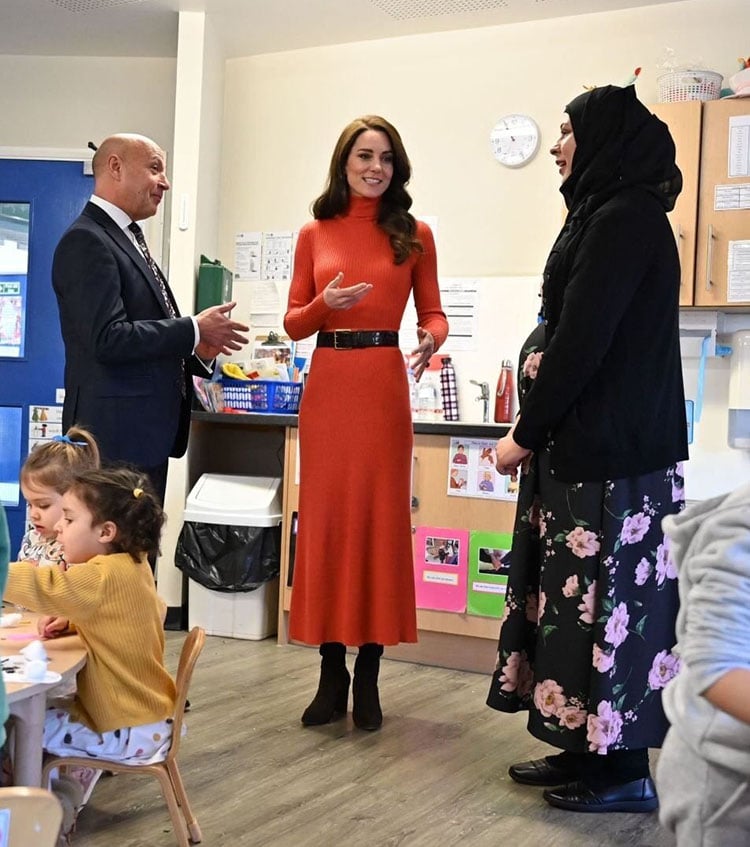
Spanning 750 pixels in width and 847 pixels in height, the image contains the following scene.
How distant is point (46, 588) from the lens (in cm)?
175

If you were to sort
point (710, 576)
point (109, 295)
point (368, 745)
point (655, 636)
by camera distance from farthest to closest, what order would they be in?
point (368, 745) < point (109, 295) < point (655, 636) < point (710, 576)

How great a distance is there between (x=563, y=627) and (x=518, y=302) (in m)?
2.29

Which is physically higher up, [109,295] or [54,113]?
[54,113]

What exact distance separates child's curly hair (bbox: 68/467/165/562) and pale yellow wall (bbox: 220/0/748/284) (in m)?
2.65

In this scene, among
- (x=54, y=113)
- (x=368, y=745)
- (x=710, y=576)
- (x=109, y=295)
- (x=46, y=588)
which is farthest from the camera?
(x=54, y=113)

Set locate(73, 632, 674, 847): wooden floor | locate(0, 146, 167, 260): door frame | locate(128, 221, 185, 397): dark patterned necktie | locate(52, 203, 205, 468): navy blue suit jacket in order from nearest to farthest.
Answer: locate(73, 632, 674, 847): wooden floor < locate(52, 203, 205, 468): navy blue suit jacket < locate(128, 221, 185, 397): dark patterned necktie < locate(0, 146, 167, 260): door frame

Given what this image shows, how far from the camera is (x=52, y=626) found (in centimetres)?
194

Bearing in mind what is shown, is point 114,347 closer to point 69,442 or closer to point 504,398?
point 69,442

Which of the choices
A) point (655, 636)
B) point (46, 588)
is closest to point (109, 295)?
point (46, 588)

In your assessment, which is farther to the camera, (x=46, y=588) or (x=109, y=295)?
(x=109, y=295)

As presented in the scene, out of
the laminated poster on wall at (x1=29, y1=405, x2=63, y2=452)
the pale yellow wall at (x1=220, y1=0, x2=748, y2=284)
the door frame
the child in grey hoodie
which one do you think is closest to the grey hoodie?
the child in grey hoodie

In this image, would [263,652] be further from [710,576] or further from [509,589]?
[710,576]

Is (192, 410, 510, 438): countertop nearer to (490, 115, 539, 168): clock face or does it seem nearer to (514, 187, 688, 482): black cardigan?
(490, 115, 539, 168): clock face

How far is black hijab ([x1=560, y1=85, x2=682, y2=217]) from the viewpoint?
216 cm
